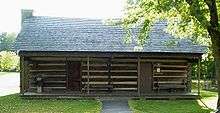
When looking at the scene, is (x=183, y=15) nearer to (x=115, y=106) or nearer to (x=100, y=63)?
(x=115, y=106)

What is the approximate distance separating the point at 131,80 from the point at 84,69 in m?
3.05

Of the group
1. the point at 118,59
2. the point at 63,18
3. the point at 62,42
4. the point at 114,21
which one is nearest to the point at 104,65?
the point at 118,59

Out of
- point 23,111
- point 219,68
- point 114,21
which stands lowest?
point 23,111

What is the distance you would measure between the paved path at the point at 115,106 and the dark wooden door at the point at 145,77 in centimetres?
334

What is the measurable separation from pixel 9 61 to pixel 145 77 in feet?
158

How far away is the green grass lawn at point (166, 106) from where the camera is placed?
23203 millimetres

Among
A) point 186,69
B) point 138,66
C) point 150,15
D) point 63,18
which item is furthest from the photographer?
point 63,18

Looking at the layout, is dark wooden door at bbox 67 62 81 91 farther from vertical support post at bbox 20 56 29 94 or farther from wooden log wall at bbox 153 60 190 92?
wooden log wall at bbox 153 60 190 92

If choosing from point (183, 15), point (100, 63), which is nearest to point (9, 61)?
point (100, 63)

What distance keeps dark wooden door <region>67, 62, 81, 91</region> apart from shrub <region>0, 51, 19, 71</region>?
141ft

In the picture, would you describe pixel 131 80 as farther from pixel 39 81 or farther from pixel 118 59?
pixel 39 81

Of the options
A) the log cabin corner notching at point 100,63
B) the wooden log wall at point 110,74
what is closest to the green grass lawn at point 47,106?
the log cabin corner notching at point 100,63

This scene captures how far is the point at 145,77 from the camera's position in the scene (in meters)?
30.3

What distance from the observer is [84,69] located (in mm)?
29812
